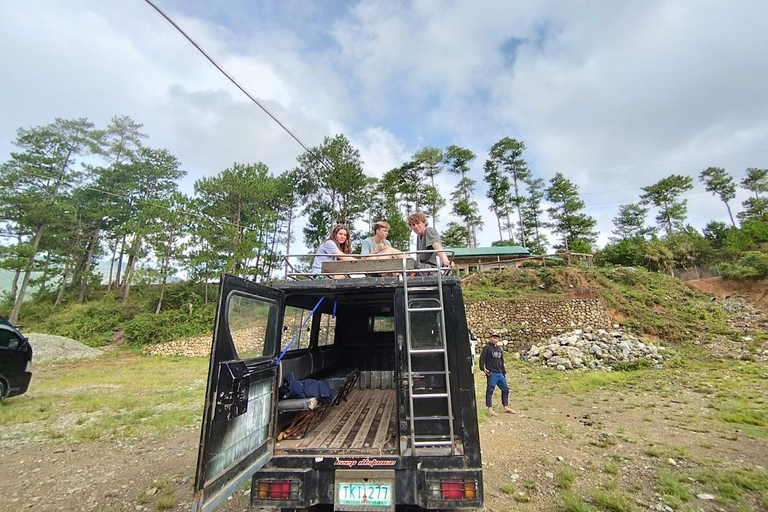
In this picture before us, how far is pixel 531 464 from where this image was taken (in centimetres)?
432

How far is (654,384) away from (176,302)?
1137 inches

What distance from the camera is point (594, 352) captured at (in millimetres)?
13305

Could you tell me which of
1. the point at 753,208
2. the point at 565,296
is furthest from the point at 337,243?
the point at 753,208

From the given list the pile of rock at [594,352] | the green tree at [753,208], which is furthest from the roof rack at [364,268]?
the green tree at [753,208]

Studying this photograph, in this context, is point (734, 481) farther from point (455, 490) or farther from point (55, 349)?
point (55, 349)

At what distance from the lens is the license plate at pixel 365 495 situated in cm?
227

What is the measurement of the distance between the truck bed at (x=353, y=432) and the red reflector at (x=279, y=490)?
0.23m

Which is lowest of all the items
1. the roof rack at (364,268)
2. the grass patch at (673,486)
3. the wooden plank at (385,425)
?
the grass patch at (673,486)

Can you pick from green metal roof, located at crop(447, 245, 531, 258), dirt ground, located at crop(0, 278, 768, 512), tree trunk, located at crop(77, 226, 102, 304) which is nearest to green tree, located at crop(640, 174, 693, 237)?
green metal roof, located at crop(447, 245, 531, 258)

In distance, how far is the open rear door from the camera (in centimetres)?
193

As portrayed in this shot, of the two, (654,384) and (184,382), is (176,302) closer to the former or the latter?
(184,382)

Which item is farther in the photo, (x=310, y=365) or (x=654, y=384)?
(x=654, y=384)

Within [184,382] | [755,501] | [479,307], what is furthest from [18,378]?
[479,307]

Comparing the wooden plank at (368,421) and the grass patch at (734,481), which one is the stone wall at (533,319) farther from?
the wooden plank at (368,421)
